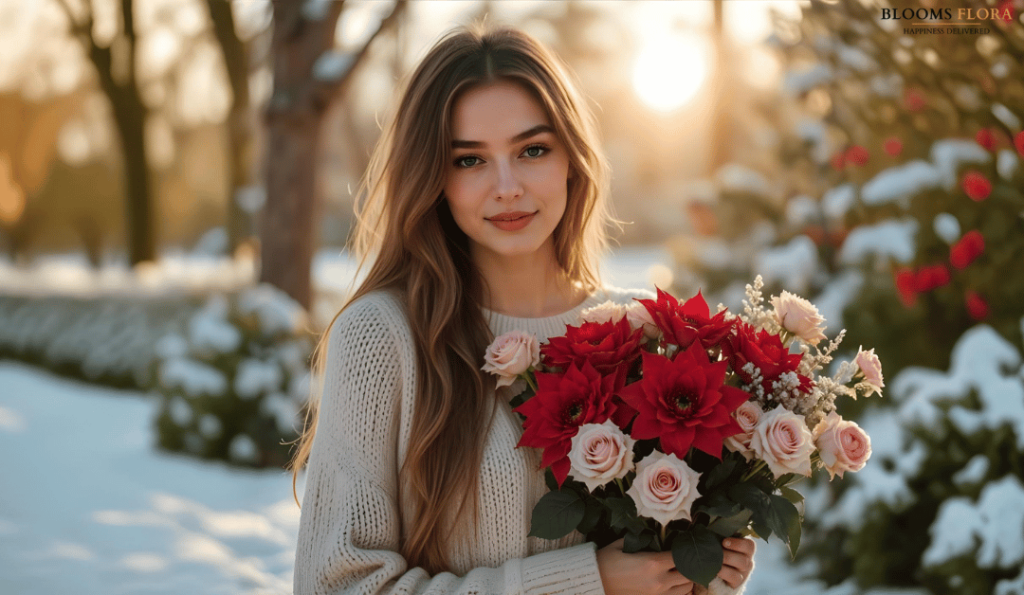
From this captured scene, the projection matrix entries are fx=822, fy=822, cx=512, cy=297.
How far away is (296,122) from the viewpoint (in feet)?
21.9

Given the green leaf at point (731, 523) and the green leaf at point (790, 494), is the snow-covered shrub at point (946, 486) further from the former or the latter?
the green leaf at point (731, 523)

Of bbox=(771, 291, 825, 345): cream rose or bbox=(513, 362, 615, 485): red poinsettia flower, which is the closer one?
bbox=(513, 362, 615, 485): red poinsettia flower

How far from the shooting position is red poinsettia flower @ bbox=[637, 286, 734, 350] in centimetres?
176

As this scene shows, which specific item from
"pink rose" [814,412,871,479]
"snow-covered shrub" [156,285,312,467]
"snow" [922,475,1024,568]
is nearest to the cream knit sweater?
"pink rose" [814,412,871,479]

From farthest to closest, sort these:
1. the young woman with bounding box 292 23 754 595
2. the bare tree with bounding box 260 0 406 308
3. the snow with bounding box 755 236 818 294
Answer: the bare tree with bounding box 260 0 406 308 < the snow with bounding box 755 236 818 294 < the young woman with bounding box 292 23 754 595

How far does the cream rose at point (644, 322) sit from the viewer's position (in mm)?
1844

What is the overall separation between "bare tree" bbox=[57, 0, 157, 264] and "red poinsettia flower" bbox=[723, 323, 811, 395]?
1159 centimetres

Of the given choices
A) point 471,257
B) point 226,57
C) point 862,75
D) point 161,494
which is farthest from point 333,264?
point 471,257

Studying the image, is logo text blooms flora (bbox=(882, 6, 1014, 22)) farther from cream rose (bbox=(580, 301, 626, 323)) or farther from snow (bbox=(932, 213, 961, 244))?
cream rose (bbox=(580, 301, 626, 323))

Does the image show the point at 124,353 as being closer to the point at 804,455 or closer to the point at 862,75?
the point at 862,75

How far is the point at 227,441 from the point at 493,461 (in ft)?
15.7

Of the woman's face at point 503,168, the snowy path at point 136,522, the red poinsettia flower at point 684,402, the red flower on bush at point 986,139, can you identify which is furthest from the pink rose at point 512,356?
the red flower on bush at point 986,139

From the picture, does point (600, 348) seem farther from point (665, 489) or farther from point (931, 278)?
point (931, 278)

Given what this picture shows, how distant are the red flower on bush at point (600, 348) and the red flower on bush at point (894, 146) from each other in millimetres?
3367
